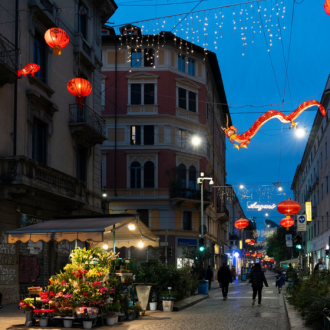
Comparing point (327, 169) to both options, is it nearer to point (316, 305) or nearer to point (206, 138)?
point (206, 138)

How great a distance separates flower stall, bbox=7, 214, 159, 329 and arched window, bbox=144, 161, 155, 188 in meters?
25.9

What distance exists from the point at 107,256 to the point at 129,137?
2834cm

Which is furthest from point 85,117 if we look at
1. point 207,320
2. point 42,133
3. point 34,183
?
point 207,320

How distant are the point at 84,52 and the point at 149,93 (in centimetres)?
1630

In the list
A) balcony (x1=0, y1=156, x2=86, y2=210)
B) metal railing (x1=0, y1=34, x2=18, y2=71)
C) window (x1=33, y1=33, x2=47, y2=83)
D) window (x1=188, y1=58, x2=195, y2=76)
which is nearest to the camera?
metal railing (x1=0, y1=34, x2=18, y2=71)

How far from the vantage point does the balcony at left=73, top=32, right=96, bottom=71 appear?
2607 cm

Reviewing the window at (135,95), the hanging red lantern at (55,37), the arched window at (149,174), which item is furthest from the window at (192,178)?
the hanging red lantern at (55,37)

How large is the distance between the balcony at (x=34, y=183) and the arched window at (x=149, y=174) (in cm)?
1799

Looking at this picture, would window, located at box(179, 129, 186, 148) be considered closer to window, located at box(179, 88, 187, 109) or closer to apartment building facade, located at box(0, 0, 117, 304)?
window, located at box(179, 88, 187, 109)

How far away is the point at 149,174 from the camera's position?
4203cm

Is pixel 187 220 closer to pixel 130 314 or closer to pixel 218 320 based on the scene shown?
pixel 218 320

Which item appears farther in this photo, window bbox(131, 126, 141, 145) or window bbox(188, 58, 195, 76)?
window bbox(188, 58, 195, 76)

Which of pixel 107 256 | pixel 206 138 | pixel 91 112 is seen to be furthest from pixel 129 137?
pixel 107 256

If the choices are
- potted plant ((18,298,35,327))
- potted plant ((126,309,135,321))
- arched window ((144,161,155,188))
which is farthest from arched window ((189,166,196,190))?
potted plant ((18,298,35,327))
